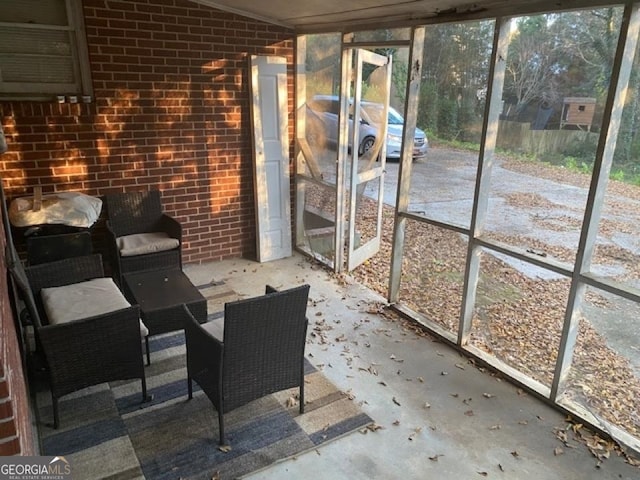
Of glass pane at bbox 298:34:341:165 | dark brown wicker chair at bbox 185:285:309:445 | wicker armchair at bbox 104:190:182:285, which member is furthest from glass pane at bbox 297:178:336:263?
dark brown wicker chair at bbox 185:285:309:445

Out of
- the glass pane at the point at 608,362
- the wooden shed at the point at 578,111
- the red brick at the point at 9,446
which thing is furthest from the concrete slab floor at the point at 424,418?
the wooden shed at the point at 578,111

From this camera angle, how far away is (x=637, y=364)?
8.61ft

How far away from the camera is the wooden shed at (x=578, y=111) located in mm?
2598

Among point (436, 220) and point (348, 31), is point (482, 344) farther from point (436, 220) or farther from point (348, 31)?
point (348, 31)

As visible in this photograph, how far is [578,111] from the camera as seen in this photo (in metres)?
2.65

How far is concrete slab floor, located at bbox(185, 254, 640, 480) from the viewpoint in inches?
98.5

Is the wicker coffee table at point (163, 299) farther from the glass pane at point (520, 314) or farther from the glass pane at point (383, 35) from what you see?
the glass pane at point (383, 35)

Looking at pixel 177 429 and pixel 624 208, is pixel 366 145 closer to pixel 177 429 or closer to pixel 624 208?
pixel 624 208

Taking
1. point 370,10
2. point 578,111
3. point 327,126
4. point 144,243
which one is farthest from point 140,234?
point 578,111

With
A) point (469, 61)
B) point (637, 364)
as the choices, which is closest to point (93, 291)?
point (469, 61)

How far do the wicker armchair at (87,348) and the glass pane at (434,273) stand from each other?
7.47 ft

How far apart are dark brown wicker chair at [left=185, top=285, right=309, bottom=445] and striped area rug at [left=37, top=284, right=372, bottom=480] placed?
6.9 inches

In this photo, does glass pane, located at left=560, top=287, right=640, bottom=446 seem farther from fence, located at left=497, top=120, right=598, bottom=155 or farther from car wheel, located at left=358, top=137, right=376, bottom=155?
car wheel, located at left=358, top=137, right=376, bottom=155

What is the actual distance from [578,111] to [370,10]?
1766 millimetres
